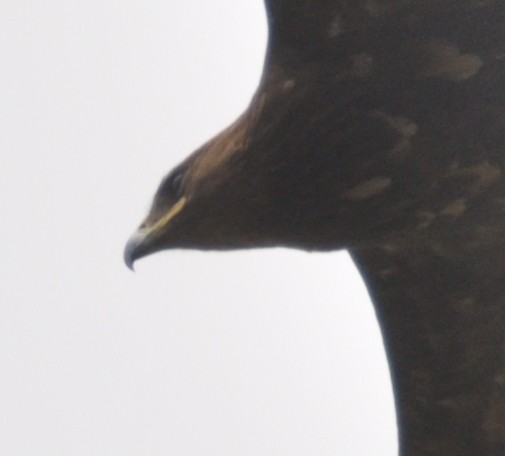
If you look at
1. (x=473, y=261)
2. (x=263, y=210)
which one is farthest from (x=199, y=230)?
(x=473, y=261)

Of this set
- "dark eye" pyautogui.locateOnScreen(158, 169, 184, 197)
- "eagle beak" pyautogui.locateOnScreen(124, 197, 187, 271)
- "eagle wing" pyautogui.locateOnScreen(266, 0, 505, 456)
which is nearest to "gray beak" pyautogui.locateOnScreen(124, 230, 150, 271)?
"eagle beak" pyautogui.locateOnScreen(124, 197, 187, 271)

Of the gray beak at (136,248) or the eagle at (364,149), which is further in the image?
the gray beak at (136,248)

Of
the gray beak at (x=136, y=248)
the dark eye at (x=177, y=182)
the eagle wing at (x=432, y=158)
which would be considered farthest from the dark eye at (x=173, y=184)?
the eagle wing at (x=432, y=158)

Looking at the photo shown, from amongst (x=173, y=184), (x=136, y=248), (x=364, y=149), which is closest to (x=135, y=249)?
(x=136, y=248)

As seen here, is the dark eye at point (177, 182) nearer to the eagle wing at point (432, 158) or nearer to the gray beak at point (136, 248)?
the gray beak at point (136, 248)

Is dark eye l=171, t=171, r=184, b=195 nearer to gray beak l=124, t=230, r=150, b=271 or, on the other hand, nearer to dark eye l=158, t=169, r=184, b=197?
dark eye l=158, t=169, r=184, b=197

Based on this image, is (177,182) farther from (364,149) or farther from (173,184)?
(364,149)

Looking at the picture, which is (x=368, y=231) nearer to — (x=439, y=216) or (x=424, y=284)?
(x=439, y=216)

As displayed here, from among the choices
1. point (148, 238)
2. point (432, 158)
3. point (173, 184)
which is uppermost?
point (173, 184)
